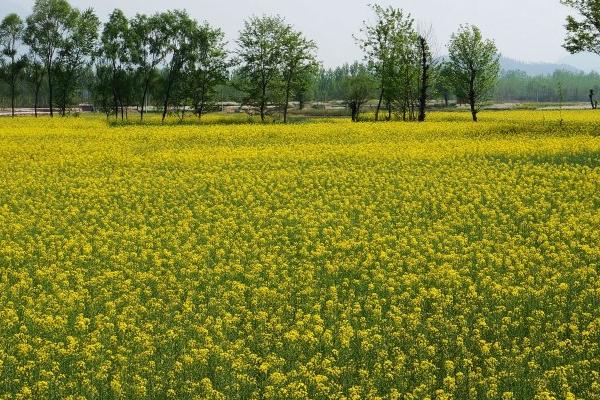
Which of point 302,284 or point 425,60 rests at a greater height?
point 425,60

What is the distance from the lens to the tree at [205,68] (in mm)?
77250

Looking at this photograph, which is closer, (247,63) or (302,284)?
(302,284)

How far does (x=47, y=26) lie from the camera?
3482 inches

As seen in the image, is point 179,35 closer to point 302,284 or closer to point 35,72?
point 35,72

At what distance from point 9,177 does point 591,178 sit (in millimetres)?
20190

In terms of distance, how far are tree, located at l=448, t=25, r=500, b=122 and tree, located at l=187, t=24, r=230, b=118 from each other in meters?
23.4

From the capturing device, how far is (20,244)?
55.0ft

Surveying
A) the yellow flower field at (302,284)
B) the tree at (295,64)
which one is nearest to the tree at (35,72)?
the tree at (295,64)

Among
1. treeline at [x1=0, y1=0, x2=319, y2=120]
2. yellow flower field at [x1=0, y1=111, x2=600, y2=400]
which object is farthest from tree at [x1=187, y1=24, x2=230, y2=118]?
yellow flower field at [x1=0, y1=111, x2=600, y2=400]

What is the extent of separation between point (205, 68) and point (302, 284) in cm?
6811

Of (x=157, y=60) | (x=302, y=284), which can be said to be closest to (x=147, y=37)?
(x=157, y=60)

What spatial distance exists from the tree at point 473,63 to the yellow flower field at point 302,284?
44.5 m

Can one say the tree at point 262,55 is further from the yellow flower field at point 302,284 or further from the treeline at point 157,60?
the yellow flower field at point 302,284

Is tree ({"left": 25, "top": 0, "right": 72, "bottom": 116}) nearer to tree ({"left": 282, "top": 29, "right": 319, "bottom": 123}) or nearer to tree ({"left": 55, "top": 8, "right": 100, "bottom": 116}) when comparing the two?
tree ({"left": 55, "top": 8, "right": 100, "bottom": 116})
